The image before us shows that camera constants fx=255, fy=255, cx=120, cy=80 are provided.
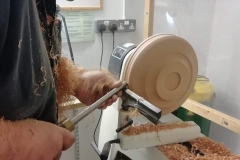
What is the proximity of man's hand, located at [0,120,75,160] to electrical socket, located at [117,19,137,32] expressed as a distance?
1.31 meters

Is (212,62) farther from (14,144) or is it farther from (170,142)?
(14,144)

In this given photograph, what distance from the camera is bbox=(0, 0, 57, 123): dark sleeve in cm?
41

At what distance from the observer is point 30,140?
469 millimetres

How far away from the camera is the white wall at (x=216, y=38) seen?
1.67m

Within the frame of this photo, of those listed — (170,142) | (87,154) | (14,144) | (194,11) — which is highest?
(194,11)

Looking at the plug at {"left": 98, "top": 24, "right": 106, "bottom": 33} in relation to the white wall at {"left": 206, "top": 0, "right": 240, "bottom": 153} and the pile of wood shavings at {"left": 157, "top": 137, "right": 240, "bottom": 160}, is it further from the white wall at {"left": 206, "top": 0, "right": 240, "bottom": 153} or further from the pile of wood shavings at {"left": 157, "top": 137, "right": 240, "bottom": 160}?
the pile of wood shavings at {"left": 157, "top": 137, "right": 240, "bottom": 160}

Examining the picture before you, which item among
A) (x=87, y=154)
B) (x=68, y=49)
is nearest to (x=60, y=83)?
(x=68, y=49)

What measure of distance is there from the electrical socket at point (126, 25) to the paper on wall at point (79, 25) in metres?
0.20

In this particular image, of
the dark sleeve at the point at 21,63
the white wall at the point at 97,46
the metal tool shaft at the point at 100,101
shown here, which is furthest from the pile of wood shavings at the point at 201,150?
the white wall at the point at 97,46

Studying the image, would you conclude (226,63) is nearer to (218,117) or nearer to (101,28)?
(218,117)

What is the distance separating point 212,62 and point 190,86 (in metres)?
0.92

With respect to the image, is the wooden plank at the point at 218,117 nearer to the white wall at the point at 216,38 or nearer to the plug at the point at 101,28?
the white wall at the point at 216,38

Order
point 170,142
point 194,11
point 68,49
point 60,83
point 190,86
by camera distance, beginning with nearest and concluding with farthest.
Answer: point 60,83 < point 170,142 < point 190,86 < point 68,49 < point 194,11

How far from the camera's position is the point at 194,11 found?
1814 mm
